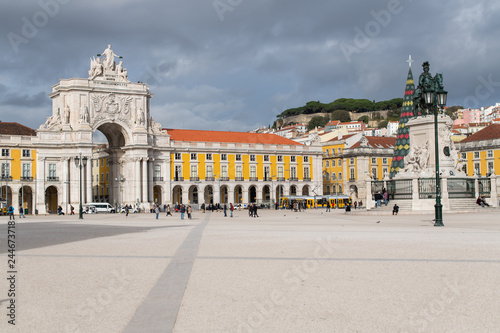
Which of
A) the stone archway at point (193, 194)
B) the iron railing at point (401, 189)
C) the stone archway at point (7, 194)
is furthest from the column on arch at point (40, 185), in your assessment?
the iron railing at point (401, 189)

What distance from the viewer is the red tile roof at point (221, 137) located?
89375 mm

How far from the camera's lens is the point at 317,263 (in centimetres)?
1309

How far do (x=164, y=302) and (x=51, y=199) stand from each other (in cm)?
7480

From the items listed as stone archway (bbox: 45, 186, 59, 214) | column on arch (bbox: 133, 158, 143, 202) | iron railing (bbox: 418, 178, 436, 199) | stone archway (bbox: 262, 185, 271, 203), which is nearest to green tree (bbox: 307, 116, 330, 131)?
stone archway (bbox: 262, 185, 271, 203)

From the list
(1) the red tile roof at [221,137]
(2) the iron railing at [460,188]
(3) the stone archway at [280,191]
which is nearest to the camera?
(2) the iron railing at [460,188]

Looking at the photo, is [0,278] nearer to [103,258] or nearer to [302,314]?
[103,258]

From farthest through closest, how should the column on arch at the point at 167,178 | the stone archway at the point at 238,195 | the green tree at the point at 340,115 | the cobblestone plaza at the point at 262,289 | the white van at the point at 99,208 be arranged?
the green tree at the point at 340,115, the stone archway at the point at 238,195, the column on arch at the point at 167,178, the white van at the point at 99,208, the cobblestone plaza at the point at 262,289

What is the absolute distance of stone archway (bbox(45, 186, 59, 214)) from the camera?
77562 millimetres

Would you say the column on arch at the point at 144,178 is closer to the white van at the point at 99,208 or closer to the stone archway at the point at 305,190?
the white van at the point at 99,208

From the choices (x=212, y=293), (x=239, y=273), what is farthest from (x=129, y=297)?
(x=239, y=273)

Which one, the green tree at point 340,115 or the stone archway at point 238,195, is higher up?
the green tree at point 340,115

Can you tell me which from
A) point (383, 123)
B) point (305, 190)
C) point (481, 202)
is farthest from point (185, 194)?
point (383, 123)

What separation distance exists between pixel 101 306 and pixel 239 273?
142 inches

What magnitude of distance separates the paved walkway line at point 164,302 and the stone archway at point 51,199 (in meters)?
68.1
